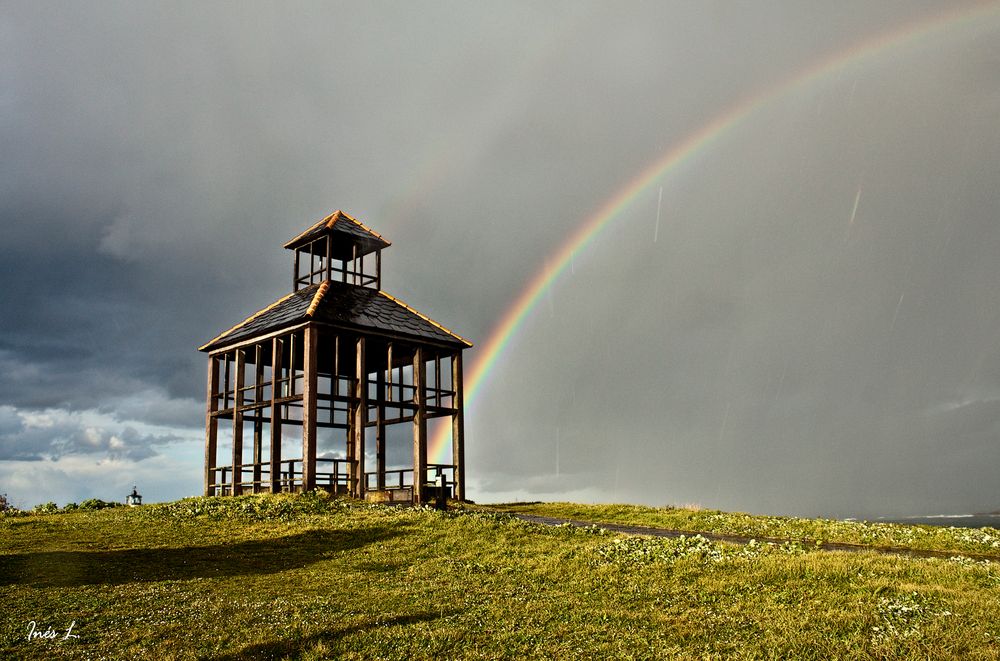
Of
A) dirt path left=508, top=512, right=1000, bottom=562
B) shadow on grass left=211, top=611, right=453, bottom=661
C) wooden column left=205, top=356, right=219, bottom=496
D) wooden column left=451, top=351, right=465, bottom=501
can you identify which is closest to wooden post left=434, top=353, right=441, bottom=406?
wooden column left=451, top=351, right=465, bottom=501

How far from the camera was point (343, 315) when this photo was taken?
1398 inches

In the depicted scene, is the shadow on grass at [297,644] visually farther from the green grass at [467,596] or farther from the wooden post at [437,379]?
the wooden post at [437,379]

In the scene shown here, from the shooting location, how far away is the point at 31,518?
28500 millimetres

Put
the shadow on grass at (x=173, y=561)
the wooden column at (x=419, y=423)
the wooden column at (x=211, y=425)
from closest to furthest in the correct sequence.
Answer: the shadow on grass at (x=173, y=561) < the wooden column at (x=419, y=423) < the wooden column at (x=211, y=425)

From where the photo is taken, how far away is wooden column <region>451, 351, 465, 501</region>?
38188 millimetres

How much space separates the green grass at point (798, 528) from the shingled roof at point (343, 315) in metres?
9.66

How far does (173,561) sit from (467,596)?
27.9ft

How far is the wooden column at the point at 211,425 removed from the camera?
124ft

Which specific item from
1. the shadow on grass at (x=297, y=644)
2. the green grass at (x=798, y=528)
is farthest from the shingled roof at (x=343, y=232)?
the shadow on grass at (x=297, y=644)

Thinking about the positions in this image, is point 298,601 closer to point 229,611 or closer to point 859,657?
point 229,611

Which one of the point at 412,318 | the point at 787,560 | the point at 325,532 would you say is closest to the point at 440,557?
the point at 325,532

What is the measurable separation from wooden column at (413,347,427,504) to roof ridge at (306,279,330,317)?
519 cm

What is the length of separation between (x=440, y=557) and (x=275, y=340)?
19.1m

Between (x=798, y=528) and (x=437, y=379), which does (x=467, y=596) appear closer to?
(x=798, y=528)
